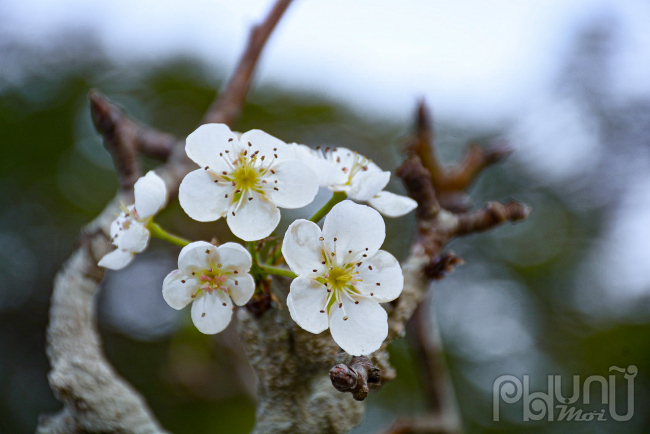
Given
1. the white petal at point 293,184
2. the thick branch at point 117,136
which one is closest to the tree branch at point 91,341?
the thick branch at point 117,136

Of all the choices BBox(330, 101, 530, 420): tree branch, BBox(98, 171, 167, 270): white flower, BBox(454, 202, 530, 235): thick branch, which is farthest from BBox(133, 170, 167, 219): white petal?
BBox(454, 202, 530, 235): thick branch

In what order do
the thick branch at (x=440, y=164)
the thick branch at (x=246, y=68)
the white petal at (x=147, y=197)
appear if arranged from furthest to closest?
the thick branch at (x=440, y=164) → the thick branch at (x=246, y=68) → the white petal at (x=147, y=197)

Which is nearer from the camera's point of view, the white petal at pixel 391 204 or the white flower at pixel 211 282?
the white flower at pixel 211 282

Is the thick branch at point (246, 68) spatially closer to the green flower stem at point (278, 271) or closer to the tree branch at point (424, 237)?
the tree branch at point (424, 237)

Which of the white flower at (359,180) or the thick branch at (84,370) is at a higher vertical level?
the white flower at (359,180)

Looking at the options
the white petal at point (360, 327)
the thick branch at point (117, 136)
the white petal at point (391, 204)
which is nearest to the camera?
the white petal at point (360, 327)

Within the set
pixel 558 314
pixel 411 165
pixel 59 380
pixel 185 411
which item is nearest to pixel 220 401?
pixel 185 411

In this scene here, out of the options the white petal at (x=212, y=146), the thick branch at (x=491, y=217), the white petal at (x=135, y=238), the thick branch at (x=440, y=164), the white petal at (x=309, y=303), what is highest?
the thick branch at (x=440, y=164)

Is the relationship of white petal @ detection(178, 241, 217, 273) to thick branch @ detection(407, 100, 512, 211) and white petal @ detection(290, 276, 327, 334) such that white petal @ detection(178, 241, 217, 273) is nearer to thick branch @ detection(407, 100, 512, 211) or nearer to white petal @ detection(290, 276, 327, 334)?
white petal @ detection(290, 276, 327, 334)
